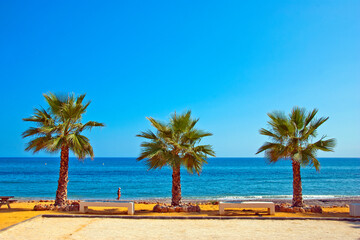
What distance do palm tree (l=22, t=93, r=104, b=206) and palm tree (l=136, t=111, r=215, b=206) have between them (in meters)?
2.90

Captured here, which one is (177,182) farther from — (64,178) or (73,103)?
(73,103)

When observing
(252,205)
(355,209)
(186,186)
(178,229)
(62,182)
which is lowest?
(186,186)

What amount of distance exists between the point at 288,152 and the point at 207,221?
5.05 m

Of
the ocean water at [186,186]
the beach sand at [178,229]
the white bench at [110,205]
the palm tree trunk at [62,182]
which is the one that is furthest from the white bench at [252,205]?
the palm tree trunk at [62,182]

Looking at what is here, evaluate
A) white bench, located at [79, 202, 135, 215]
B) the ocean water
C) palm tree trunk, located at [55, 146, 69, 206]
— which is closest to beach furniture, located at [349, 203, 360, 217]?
the ocean water

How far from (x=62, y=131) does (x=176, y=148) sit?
541 centimetres

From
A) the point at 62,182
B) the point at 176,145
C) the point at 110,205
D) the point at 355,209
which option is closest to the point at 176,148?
the point at 176,145

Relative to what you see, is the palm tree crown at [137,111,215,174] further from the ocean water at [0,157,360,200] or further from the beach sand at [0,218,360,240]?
the ocean water at [0,157,360,200]

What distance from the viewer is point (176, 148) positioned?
1293cm

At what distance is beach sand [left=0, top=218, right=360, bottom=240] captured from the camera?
818 cm

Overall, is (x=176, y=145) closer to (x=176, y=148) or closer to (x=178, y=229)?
(x=176, y=148)

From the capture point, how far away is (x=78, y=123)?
13.9 m

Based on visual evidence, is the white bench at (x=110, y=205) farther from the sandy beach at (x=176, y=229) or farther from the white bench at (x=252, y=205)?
the white bench at (x=252, y=205)

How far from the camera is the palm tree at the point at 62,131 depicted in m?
13.1
